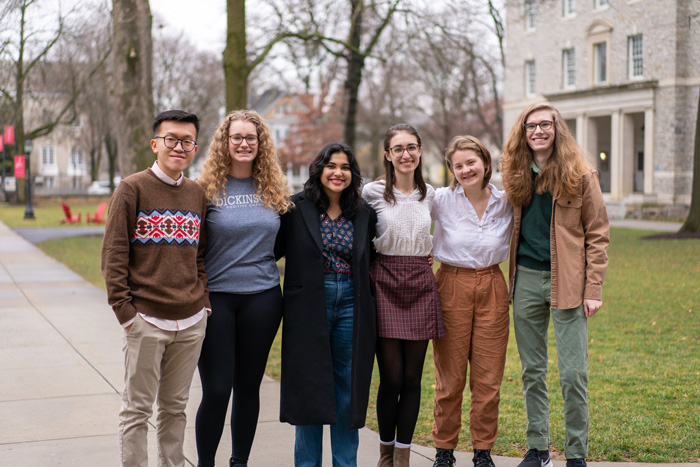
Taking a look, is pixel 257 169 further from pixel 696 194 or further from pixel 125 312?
pixel 696 194

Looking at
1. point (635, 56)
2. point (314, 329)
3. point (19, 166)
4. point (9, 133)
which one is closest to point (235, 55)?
point (314, 329)

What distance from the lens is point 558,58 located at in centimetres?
3672

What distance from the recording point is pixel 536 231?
→ 4254 millimetres

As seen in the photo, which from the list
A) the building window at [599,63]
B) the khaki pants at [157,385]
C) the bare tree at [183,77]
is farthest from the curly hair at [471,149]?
the bare tree at [183,77]

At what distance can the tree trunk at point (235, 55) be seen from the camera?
1235 cm

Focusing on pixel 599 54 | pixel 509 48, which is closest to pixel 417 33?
pixel 599 54

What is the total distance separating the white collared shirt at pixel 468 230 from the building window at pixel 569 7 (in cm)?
3458

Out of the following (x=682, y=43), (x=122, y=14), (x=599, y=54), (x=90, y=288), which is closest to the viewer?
(x=90, y=288)

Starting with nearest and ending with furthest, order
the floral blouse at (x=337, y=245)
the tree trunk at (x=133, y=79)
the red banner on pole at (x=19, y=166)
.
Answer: the floral blouse at (x=337, y=245) < the tree trunk at (x=133, y=79) < the red banner on pole at (x=19, y=166)

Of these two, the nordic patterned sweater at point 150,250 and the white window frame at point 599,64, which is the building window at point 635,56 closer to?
the white window frame at point 599,64

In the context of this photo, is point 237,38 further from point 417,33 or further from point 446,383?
point 446,383

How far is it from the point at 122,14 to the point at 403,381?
1179 centimetres

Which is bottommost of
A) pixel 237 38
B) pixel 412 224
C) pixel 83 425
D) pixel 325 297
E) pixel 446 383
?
pixel 83 425

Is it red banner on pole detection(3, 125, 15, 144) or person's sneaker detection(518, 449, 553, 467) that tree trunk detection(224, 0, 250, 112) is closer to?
person's sneaker detection(518, 449, 553, 467)
